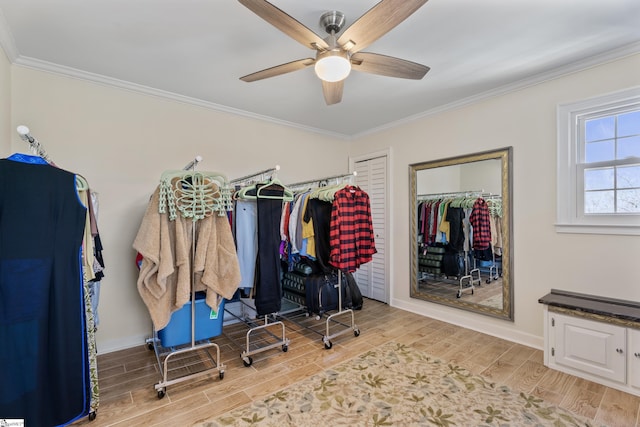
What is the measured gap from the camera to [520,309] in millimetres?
2938

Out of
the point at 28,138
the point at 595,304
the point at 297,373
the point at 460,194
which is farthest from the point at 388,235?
the point at 28,138

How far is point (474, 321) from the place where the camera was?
3.30m

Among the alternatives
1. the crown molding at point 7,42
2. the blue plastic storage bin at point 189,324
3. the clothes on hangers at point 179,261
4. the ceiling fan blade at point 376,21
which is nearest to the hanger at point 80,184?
the clothes on hangers at point 179,261

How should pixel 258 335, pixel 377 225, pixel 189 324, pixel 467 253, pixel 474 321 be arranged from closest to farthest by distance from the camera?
pixel 189 324
pixel 258 335
pixel 474 321
pixel 467 253
pixel 377 225

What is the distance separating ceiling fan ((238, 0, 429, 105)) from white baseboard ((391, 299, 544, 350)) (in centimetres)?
277

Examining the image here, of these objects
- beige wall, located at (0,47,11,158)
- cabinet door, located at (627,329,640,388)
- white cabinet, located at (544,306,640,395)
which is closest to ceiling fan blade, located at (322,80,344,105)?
beige wall, located at (0,47,11,158)

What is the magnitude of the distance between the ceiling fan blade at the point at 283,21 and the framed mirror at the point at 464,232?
2461 millimetres

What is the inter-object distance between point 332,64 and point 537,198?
2475 mm

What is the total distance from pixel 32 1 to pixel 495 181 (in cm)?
414

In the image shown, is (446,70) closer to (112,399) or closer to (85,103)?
(85,103)

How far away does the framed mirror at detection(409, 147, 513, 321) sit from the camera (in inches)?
121

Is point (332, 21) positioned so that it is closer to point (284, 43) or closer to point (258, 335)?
point (284, 43)

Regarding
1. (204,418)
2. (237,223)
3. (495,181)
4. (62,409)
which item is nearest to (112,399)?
(62,409)

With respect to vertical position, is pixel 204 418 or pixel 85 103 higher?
pixel 85 103
